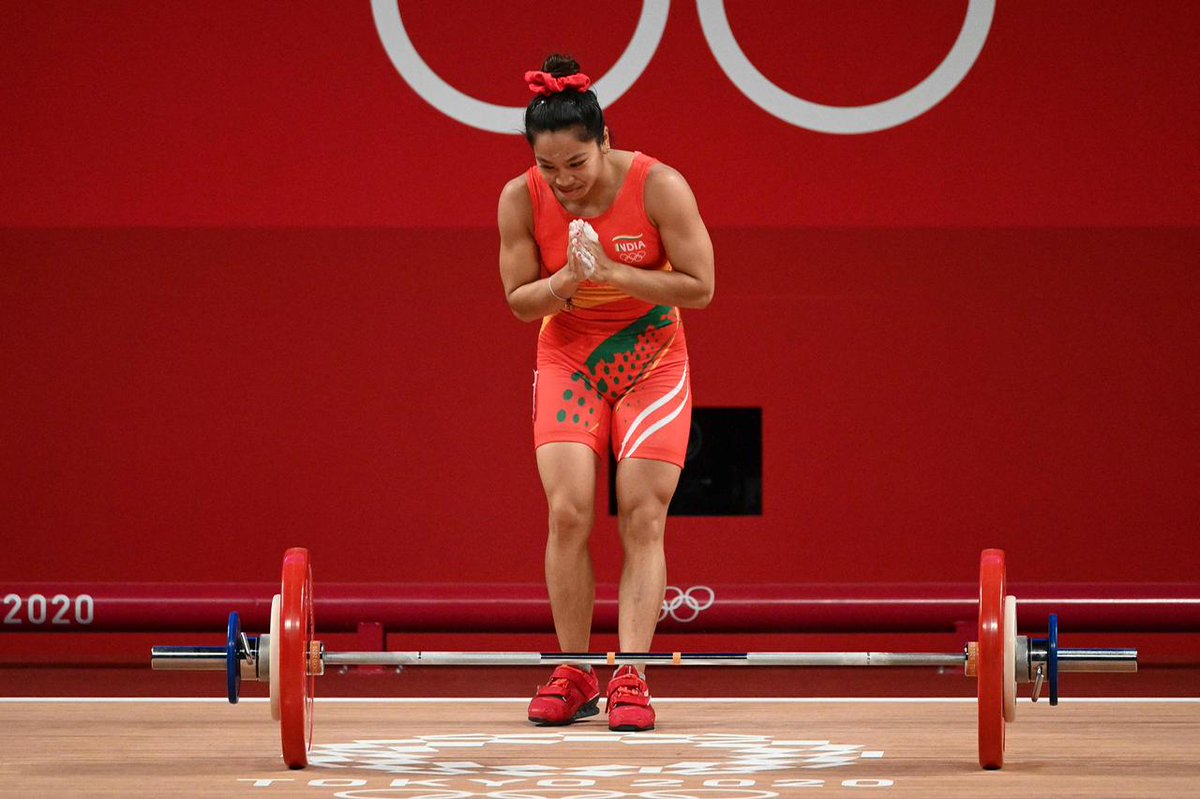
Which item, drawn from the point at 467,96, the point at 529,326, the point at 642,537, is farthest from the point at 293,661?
the point at 467,96

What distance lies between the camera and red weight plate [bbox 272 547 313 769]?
8.30ft

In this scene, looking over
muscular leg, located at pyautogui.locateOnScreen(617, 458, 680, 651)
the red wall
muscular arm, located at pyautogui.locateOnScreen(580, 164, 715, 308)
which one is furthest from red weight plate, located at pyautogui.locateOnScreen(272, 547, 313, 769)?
the red wall

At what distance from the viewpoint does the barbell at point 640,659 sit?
253 cm

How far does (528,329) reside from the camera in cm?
529

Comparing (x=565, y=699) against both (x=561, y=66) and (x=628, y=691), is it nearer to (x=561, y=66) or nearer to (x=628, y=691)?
(x=628, y=691)

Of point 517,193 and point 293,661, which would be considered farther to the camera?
point 517,193

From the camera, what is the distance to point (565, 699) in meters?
→ 3.22

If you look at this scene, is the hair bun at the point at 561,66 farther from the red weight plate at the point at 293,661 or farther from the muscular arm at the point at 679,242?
the red weight plate at the point at 293,661

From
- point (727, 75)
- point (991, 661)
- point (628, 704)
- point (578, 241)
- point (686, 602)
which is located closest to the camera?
point (991, 661)

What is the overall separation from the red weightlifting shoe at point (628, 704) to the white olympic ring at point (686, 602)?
1718 millimetres

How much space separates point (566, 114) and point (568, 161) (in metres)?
0.09

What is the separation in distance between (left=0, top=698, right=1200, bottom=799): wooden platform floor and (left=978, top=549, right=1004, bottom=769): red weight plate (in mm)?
80

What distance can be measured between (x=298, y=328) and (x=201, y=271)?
385mm

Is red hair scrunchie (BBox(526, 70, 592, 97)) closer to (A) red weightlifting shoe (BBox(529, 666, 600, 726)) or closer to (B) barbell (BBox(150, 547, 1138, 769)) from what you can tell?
(B) barbell (BBox(150, 547, 1138, 769))
